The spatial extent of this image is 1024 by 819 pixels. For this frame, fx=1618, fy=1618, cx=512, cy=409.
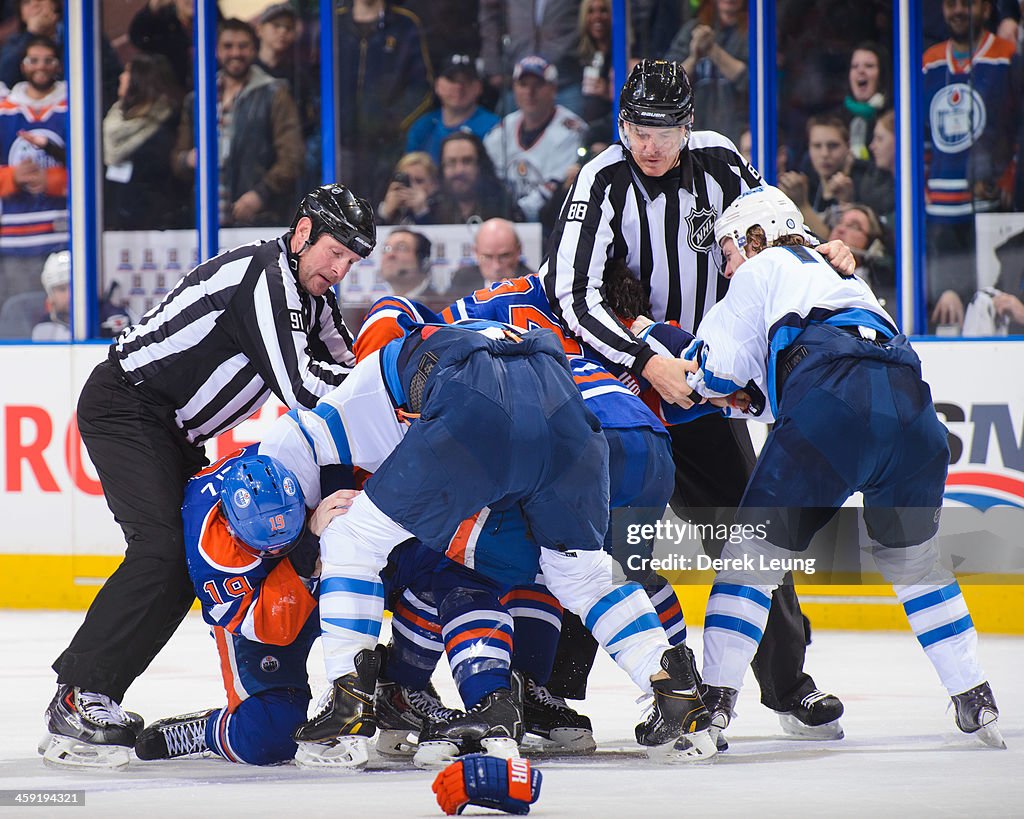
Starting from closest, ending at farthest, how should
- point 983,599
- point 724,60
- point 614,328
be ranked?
point 614,328 < point 983,599 < point 724,60

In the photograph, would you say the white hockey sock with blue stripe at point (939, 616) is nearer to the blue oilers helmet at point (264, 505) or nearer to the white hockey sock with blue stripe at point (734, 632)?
the white hockey sock with blue stripe at point (734, 632)

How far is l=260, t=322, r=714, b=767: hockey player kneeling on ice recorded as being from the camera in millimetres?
2908

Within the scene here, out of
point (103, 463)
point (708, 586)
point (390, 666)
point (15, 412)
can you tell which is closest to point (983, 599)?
point (708, 586)

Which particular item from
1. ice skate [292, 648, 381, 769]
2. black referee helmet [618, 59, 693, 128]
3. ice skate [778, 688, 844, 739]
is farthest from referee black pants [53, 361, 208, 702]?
ice skate [778, 688, 844, 739]

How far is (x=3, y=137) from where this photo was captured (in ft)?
21.1

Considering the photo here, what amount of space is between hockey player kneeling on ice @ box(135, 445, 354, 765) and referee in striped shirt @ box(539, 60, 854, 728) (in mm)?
876

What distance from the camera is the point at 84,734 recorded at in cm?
320

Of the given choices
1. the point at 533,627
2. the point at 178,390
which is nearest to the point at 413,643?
the point at 533,627

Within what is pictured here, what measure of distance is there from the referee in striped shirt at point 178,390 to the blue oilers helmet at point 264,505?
346 mm

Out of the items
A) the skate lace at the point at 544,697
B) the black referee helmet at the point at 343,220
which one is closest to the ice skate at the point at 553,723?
the skate lace at the point at 544,697

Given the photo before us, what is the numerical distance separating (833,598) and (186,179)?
3085mm

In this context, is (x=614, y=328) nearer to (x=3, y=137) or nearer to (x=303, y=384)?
(x=303, y=384)

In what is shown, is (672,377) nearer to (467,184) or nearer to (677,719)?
(677,719)

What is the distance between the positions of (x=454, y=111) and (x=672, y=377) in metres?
3.16
